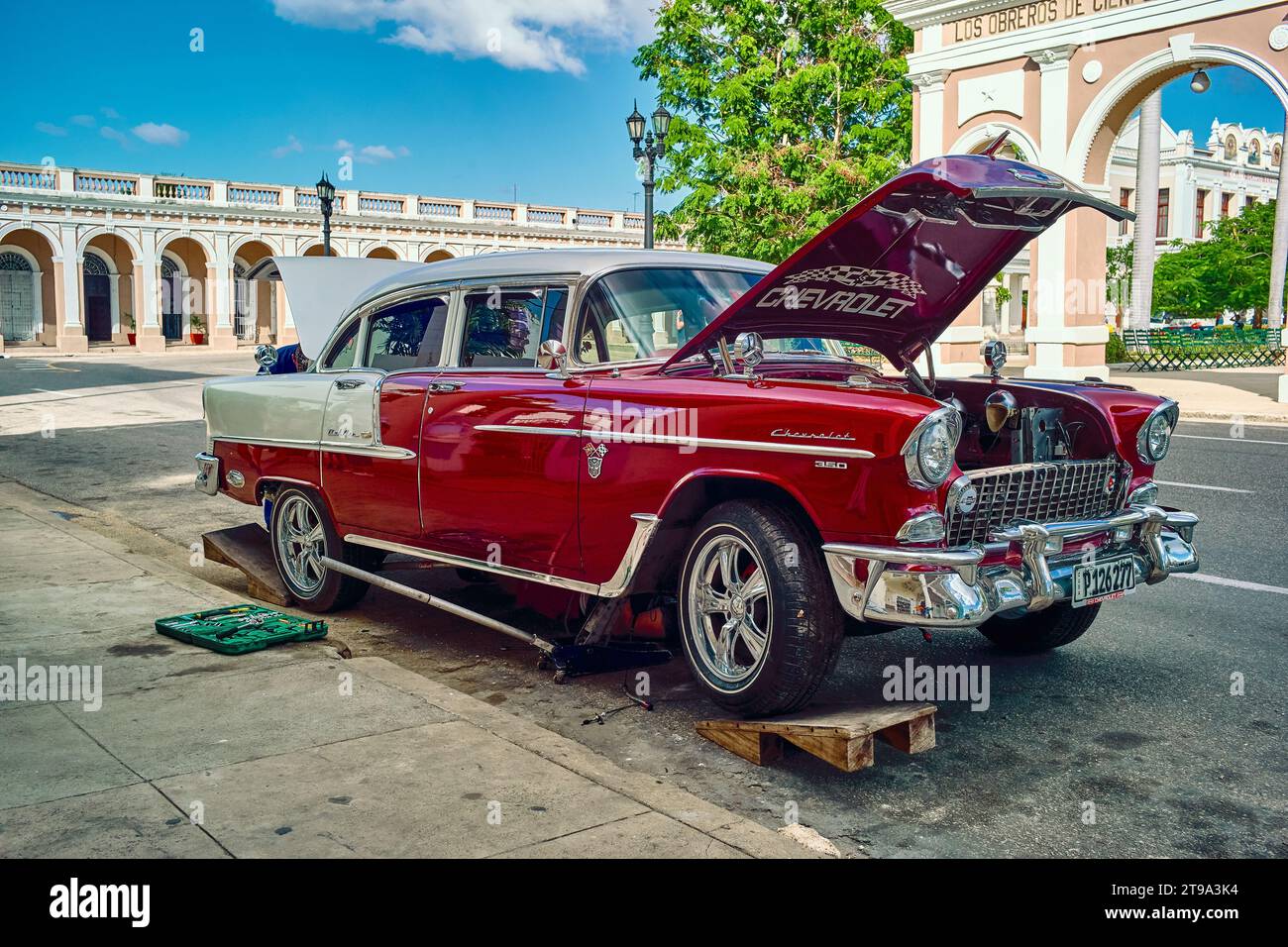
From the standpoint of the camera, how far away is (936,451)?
3.76 meters

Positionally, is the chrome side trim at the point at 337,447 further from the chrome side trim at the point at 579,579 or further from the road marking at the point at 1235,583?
the road marking at the point at 1235,583

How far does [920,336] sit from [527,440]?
1847 mm

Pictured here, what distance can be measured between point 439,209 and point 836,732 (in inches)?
2229

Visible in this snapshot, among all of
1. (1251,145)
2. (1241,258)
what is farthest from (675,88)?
(1251,145)

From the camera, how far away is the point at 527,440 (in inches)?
191

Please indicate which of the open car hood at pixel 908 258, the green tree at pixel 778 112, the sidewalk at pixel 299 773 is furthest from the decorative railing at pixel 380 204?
the open car hood at pixel 908 258

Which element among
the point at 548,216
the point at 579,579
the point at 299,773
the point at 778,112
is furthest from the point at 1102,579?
the point at 548,216

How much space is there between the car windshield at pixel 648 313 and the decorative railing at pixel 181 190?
168 ft

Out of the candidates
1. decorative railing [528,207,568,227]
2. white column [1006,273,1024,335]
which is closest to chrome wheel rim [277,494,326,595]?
decorative railing [528,207,568,227]

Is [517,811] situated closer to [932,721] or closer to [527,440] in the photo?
[932,721]

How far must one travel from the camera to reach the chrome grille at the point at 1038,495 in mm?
4105

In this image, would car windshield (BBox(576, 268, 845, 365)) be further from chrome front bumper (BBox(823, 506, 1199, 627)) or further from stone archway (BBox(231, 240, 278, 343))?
stone archway (BBox(231, 240, 278, 343))

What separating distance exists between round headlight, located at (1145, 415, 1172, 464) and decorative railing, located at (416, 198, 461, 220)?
181 ft
